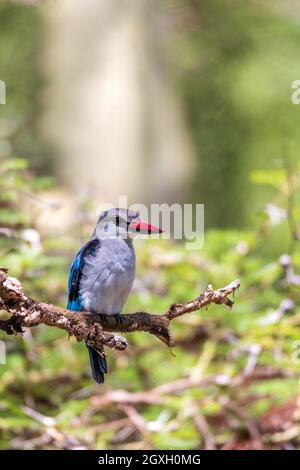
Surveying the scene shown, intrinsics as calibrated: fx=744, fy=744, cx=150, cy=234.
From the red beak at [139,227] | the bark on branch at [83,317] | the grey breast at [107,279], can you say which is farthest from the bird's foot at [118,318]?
the red beak at [139,227]

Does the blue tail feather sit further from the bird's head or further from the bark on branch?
the bird's head

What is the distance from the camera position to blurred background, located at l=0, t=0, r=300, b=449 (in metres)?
5.01

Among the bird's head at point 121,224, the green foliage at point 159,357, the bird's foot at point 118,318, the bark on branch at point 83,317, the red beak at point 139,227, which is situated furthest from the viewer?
the green foliage at point 159,357

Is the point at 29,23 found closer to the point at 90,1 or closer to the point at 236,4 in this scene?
the point at 90,1

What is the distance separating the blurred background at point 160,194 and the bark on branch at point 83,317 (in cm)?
180

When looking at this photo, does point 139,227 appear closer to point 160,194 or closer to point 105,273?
point 105,273

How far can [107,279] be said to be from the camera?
3537mm

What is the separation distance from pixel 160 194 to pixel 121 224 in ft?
13.7

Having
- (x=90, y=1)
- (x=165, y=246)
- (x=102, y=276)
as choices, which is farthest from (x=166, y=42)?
(x=102, y=276)

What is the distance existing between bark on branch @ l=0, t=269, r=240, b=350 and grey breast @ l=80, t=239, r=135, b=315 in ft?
1.11

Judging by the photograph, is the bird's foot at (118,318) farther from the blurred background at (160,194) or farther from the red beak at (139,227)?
the blurred background at (160,194)

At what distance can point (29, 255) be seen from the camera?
4633mm

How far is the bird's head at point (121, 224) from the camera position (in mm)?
3568
